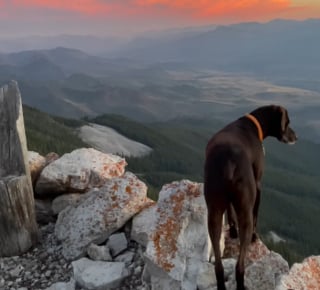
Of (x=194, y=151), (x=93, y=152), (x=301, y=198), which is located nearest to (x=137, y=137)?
(x=194, y=151)

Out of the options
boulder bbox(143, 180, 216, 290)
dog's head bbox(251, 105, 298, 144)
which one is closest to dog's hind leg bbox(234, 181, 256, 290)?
boulder bbox(143, 180, 216, 290)

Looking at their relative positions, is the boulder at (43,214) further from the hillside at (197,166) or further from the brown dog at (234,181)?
the hillside at (197,166)

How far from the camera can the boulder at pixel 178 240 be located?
7.79 m

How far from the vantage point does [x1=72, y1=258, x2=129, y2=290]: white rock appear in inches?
326

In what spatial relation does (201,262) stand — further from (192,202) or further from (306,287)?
(306,287)

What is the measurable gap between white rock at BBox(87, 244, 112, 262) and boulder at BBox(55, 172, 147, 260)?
12.7 inches

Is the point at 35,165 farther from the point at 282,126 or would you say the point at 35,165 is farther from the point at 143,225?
the point at 282,126

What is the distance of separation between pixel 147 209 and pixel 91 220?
1208 millimetres

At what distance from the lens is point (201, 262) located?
797 centimetres

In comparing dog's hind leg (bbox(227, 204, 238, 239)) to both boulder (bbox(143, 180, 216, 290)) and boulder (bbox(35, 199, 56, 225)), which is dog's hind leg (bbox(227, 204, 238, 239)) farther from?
boulder (bbox(35, 199, 56, 225))

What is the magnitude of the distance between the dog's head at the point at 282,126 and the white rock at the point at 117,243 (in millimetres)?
3662

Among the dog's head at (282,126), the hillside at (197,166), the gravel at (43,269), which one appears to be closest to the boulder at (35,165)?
the gravel at (43,269)

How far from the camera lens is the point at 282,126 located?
27.8ft

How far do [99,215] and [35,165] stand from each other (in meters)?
2.78
